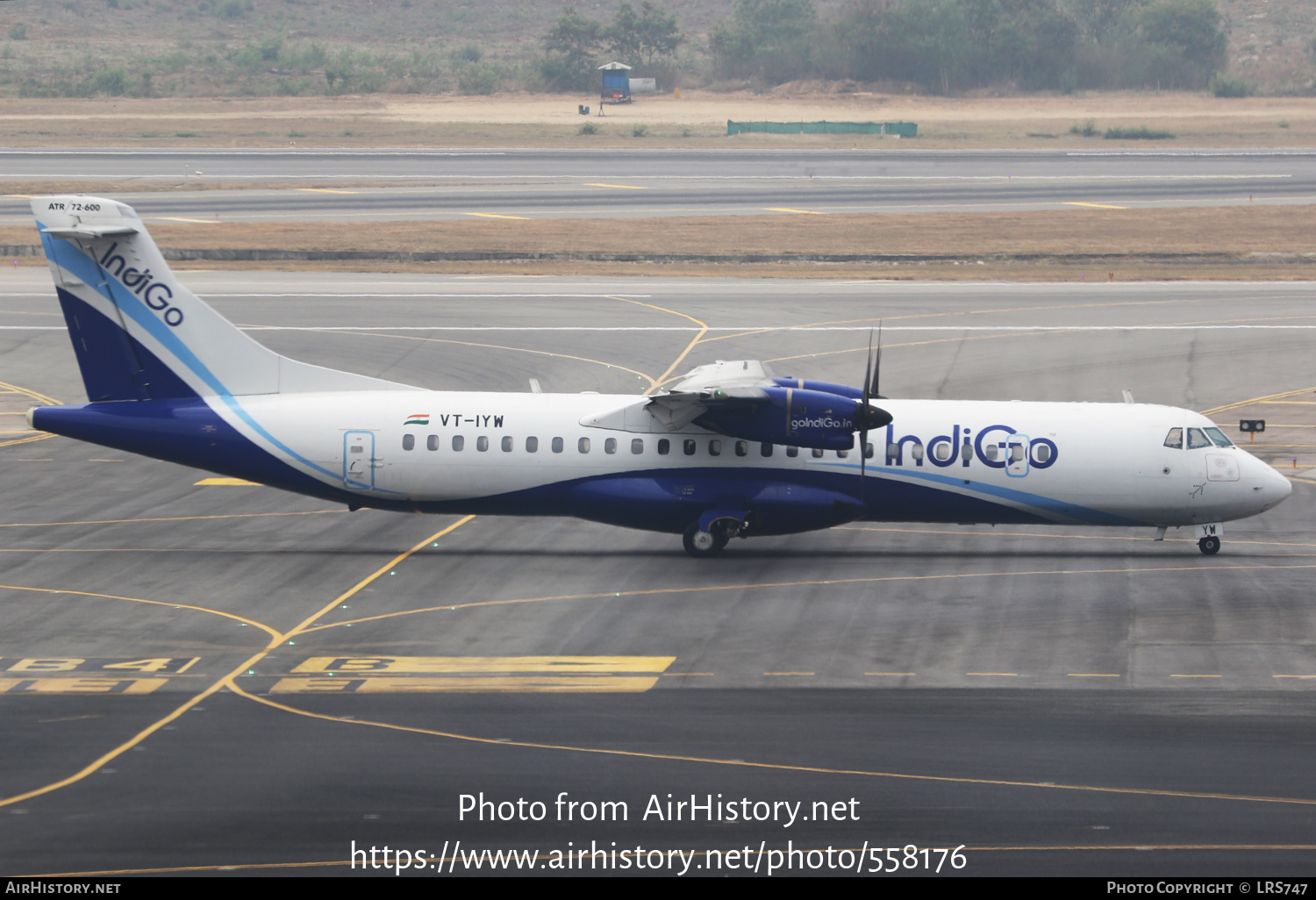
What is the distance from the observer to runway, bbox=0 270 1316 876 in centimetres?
1625

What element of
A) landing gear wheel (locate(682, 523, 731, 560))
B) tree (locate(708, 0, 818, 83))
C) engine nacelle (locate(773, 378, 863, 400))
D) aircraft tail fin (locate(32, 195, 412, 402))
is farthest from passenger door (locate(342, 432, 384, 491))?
tree (locate(708, 0, 818, 83))

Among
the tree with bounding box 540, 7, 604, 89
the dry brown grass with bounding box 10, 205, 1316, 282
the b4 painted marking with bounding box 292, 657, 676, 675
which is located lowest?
the b4 painted marking with bounding box 292, 657, 676, 675

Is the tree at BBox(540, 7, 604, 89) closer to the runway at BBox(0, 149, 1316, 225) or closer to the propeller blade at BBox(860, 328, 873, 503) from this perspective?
the runway at BBox(0, 149, 1316, 225)

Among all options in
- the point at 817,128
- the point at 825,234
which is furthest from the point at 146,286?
the point at 817,128

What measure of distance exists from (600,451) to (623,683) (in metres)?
8.47

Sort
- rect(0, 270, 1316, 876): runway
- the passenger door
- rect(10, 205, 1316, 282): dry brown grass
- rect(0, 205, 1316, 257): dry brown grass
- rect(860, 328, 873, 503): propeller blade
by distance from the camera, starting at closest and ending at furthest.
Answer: rect(0, 270, 1316, 876): runway, rect(860, 328, 873, 503): propeller blade, the passenger door, rect(10, 205, 1316, 282): dry brown grass, rect(0, 205, 1316, 257): dry brown grass

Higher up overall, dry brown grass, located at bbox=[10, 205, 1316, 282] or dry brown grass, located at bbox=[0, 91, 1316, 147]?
dry brown grass, located at bbox=[0, 91, 1316, 147]

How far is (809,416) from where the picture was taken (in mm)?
27328

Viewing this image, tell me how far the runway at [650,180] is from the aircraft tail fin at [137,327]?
47726mm

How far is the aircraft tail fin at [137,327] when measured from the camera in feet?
93.7

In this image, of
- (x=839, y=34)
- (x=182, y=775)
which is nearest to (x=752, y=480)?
(x=182, y=775)

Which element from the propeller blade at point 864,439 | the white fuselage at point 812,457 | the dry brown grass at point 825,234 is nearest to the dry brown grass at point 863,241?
the dry brown grass at point 825,234

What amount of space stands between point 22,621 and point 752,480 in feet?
47.2

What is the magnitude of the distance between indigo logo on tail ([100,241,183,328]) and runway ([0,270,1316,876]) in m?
5.13
